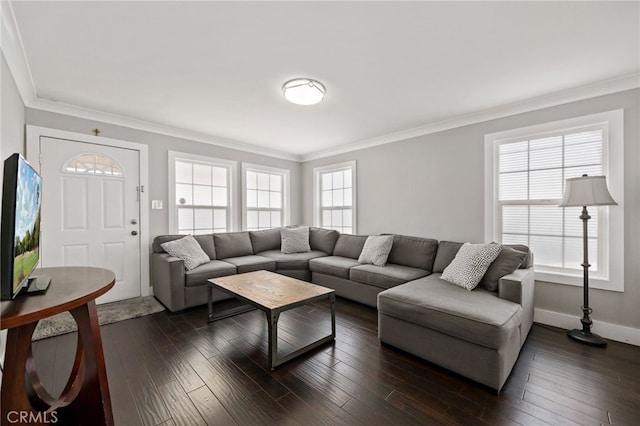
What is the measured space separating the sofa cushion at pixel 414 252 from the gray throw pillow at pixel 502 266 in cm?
84

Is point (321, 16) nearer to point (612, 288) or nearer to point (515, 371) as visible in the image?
point (515, 371)

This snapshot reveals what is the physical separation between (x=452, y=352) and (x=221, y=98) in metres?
3.13

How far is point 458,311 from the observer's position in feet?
6.11

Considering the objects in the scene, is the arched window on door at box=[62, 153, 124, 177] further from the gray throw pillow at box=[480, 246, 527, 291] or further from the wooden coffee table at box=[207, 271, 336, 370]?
the gray throw pillow at box=[480, 246, 527, 291]

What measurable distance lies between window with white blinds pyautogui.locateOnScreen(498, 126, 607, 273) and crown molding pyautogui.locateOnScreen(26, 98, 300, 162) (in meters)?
3.83

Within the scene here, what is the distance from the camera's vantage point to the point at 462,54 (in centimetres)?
203

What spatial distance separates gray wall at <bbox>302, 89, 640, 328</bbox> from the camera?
235 centimetres

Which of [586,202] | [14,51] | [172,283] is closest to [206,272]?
[172,283]

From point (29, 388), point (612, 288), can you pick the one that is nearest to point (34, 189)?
point (29, 388)

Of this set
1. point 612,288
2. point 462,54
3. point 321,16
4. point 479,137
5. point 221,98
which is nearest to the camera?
point 321,16

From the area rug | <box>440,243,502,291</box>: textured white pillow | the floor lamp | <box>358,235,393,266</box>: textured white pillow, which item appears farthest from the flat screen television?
the floor lamp

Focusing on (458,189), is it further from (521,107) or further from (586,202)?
(586,202)

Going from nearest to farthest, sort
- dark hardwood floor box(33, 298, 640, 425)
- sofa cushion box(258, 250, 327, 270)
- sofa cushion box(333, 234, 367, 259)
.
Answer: dark hardwood floor box(33, 298, 640, 425), sofa cushion box(258, 250, 327, 270), sofa cushion box(333, 234, 367, 259)

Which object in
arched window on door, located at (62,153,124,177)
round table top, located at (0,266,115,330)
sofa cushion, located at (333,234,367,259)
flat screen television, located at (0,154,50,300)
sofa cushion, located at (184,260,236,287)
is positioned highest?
arched window on door, located at (62,153,124,177)
